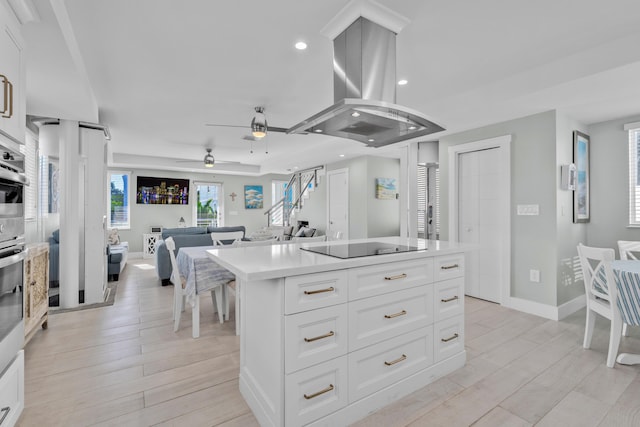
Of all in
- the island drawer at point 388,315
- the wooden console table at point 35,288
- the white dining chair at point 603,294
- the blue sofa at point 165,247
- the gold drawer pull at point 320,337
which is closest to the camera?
the gold drawer pull at point 320,337

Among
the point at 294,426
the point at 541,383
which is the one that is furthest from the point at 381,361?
the point at 541,383

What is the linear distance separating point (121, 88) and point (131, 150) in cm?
383

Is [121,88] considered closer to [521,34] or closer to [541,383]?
[521,34]

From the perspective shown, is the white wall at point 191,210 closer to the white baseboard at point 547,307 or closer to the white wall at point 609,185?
the white baseboard at point 547,307

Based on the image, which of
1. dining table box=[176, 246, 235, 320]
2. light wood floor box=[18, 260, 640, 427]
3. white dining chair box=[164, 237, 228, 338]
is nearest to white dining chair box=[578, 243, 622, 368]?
light wood floor box=[18, 260, 640, 427]

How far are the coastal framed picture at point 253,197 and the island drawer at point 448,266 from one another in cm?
781

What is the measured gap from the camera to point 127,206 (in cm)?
780

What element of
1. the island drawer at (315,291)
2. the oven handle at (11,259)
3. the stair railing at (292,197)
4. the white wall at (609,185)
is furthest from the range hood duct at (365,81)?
the stair railing at (292,197)

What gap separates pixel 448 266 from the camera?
2.18 m

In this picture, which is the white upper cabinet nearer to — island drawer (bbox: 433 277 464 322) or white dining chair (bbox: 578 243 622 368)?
island drawer (bbox: 433 277 464 322)

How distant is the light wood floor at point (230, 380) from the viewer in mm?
1717

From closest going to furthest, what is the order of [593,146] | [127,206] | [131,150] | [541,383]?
[541,383], [593,146], [131,150], [127,206]

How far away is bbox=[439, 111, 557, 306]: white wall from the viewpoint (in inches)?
129

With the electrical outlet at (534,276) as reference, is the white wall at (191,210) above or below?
above
